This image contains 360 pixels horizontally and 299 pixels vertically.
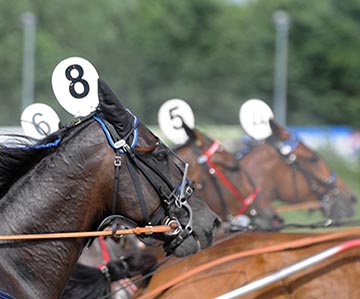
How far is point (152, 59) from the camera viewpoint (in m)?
41.1

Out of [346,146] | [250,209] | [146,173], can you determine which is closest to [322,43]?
[346,146]

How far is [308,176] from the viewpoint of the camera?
332 inches

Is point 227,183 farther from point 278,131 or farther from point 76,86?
point 76,86

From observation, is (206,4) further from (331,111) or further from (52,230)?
(52,230)

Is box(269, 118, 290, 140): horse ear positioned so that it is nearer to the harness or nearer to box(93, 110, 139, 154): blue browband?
the harness

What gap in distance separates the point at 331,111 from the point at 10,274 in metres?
43.3

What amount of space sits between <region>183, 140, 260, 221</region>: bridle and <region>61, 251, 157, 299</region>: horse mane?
2.06m

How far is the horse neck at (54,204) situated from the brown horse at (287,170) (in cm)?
445

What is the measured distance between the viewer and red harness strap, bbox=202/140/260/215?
22.1 ft

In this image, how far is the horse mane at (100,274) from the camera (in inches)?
173

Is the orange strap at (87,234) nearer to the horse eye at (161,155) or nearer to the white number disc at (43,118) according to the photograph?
the horse eye at (161,155)

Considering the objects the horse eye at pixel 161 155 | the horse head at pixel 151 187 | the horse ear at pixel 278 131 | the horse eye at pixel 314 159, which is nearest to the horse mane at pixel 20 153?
the horse head at pixel 151 187

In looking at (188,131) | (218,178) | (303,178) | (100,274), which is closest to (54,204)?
(100,274)

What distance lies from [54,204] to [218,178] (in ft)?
10.9
